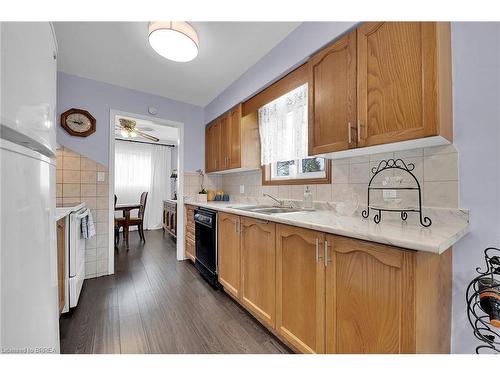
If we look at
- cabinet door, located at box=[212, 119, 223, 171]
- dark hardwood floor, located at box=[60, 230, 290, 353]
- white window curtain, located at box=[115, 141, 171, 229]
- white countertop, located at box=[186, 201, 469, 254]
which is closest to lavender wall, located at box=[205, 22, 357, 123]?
cabinet door, located at box=[212, 119, 223, 171]

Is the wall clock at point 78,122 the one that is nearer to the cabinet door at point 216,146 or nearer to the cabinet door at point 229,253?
the cabinet door at point 216,146

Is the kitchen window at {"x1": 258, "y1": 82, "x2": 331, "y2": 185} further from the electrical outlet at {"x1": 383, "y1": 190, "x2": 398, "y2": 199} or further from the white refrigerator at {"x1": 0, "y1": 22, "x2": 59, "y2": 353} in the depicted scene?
the white refrigerator at {"x1": 0, "y1": 22, "x2": 59, "y2": 353}

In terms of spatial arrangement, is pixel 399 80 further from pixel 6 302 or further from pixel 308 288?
pixel 6 302

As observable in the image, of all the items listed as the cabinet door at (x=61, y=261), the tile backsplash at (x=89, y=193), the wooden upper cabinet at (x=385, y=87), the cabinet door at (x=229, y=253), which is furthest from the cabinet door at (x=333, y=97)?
the tile backsplash at (x=89, y=193)

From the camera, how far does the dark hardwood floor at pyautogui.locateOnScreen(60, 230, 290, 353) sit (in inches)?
52.8

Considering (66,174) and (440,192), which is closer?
(440,192)

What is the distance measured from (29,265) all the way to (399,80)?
1.63m

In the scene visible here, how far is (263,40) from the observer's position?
1833mm

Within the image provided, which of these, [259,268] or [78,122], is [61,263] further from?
[78,122]

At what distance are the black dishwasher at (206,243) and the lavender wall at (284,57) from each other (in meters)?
1.45

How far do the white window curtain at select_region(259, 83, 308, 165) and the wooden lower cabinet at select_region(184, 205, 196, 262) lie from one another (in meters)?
1.32

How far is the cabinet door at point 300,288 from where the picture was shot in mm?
1090
